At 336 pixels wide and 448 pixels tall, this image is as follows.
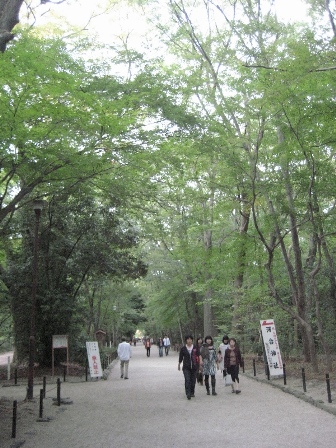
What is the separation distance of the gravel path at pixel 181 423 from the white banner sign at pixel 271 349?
1.39m

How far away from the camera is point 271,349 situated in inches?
561

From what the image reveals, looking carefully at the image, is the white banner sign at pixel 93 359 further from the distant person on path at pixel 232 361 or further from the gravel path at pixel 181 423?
the distant person on path at pixel 232 361

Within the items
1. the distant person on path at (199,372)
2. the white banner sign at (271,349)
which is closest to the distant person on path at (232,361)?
the distant person on path at (199,372)

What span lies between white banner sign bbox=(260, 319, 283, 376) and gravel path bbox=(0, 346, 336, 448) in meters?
Answer: 1.39

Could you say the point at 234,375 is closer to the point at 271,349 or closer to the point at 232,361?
the point at 232,361

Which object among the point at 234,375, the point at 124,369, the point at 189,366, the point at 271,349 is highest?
the point at 271,349

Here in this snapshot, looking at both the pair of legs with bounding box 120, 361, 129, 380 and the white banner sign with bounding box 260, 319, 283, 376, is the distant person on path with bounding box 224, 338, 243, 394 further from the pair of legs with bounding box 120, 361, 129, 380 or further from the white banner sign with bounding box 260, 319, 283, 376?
the pair of legs with bounding box 120, 361, 129, 380

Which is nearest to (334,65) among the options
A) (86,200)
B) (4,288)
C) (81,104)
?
(81,104)

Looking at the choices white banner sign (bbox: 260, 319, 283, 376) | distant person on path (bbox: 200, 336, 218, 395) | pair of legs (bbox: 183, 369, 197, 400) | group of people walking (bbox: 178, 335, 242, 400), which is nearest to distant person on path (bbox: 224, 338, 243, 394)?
group of people walking (bbox: 178, 335, 242, 400)

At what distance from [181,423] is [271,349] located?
267 inches

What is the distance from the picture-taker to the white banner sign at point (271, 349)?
1404 cm

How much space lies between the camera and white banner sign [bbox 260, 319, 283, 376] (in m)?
14.0

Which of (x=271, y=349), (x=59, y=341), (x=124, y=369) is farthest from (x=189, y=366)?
(x=124, y=369)

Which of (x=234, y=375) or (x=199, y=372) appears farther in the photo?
(x=199, y=372)
